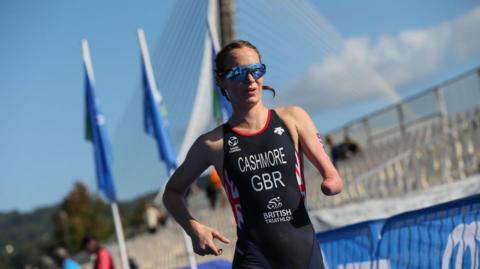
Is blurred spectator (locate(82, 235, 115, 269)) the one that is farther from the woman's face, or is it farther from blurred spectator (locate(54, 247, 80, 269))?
the woman's face

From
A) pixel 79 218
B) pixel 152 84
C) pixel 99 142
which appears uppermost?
pixel 79 218

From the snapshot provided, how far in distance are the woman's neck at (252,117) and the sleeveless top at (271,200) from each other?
34mm

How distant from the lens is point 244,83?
14.5ft

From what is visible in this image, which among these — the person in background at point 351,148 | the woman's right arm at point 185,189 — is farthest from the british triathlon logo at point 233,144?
the person in background at point 351,148

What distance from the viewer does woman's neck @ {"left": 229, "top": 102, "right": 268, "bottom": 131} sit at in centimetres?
443

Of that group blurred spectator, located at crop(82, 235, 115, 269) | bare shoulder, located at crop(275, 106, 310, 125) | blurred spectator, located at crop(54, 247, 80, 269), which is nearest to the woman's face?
bare shoulder, located at crop(275, 106, 310, 125)

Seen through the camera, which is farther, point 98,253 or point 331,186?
point 98,253

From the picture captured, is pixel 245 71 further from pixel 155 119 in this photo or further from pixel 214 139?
pixel 155 119

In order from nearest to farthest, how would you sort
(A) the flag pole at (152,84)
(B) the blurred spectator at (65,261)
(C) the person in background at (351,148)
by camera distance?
1. (B) the blurred spectator at (65,261)
2. (A) the flag pole at (152,84)
3. (C) the person in background at (351,148)

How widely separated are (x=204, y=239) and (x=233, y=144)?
48 centimetres

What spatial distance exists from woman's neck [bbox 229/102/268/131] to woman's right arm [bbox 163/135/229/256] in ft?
0.69


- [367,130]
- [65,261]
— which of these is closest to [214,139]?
[65,261]

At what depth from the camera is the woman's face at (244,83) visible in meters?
4.42

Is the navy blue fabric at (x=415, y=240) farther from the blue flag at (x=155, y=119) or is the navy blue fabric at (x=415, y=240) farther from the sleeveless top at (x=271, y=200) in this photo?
the blue flag at (x=155, y=119)
